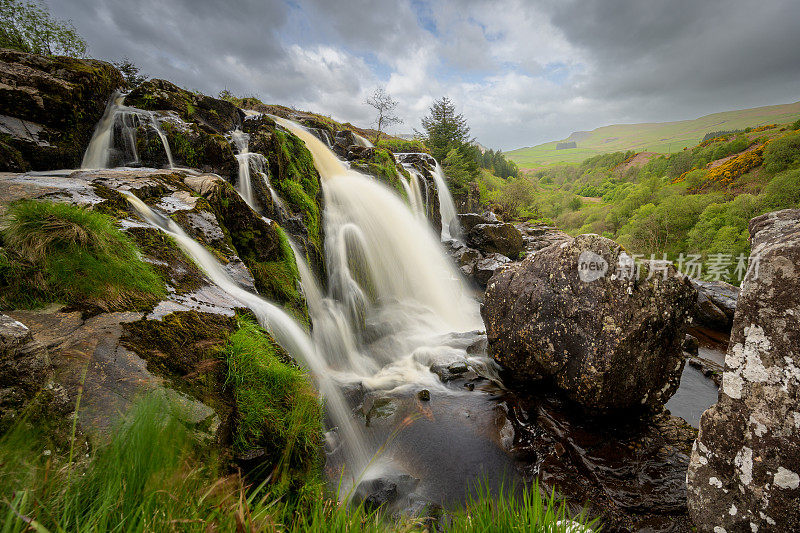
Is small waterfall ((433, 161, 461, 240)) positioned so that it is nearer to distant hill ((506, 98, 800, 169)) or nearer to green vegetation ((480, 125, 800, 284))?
green vegetation ((480, 125, 800, 284))

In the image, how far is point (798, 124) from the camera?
34125 mm

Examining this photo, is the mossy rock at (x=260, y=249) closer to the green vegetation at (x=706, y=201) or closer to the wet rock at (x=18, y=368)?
the wet rock at (x=18, y=368)

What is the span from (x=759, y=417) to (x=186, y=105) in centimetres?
1505

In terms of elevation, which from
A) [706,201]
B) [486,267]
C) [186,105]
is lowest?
[486,267]

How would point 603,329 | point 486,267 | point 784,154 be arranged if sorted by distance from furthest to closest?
1. point 784,154
2. point 486,267
3. point 603,329

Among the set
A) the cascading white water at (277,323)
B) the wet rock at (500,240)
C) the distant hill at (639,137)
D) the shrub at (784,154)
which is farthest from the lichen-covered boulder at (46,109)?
the distant hill at (639,137)

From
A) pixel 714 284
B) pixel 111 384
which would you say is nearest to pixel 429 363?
pixel 111 384

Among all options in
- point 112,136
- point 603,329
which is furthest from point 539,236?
point 112,136

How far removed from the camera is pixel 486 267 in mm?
15648

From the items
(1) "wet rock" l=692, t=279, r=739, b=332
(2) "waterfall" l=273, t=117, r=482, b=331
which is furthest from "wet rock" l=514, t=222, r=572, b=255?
(2) "waterfall" l=273, t=117, r=482, b=331

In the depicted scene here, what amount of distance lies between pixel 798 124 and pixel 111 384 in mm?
60065

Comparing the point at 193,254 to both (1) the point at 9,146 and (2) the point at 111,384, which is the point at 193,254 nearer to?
(2) the point at 111,384

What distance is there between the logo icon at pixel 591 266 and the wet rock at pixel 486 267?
9.43 meters

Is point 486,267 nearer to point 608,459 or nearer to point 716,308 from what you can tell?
point 716,308
